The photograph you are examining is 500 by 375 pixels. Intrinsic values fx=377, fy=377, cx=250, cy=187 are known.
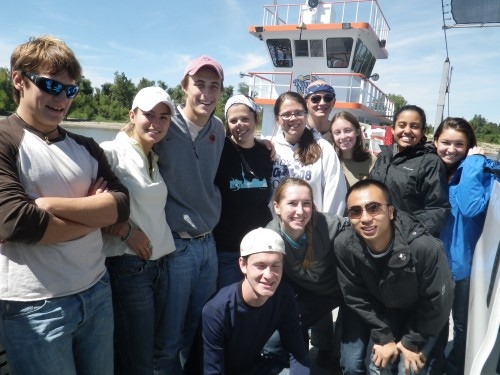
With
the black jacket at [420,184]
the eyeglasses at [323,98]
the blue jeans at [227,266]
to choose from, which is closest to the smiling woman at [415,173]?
the black jacket at [420,184]

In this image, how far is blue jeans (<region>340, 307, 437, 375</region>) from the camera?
2510 mm

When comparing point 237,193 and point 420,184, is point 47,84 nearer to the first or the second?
point 237,193

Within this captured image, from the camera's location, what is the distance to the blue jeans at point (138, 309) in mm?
2096

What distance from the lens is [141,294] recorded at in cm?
211

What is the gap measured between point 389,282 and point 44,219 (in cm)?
194

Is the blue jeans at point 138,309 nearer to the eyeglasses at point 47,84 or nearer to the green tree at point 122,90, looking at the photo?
the eyeglasses at point 47,84

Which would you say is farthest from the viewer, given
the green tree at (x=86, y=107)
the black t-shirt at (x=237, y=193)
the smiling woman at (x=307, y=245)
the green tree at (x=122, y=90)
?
the green tree at (x=122, y=90)

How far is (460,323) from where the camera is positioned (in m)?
2.85

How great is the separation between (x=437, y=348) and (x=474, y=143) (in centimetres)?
153

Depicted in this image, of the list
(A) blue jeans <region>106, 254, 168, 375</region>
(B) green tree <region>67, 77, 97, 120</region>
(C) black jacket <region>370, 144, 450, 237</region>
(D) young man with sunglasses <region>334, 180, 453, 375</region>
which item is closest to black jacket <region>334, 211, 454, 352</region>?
(D) young man with sunglasses <region>334, 180, 453, 375</region>

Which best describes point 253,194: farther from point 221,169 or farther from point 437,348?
point 437,348

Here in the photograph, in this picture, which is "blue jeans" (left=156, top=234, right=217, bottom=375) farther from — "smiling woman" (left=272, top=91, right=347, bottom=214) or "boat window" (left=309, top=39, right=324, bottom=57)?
"boat window" (left=309, top=39, right=324, bottom=57)

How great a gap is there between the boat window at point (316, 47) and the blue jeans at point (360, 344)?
11.8 m

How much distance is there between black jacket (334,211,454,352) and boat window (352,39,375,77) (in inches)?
456
